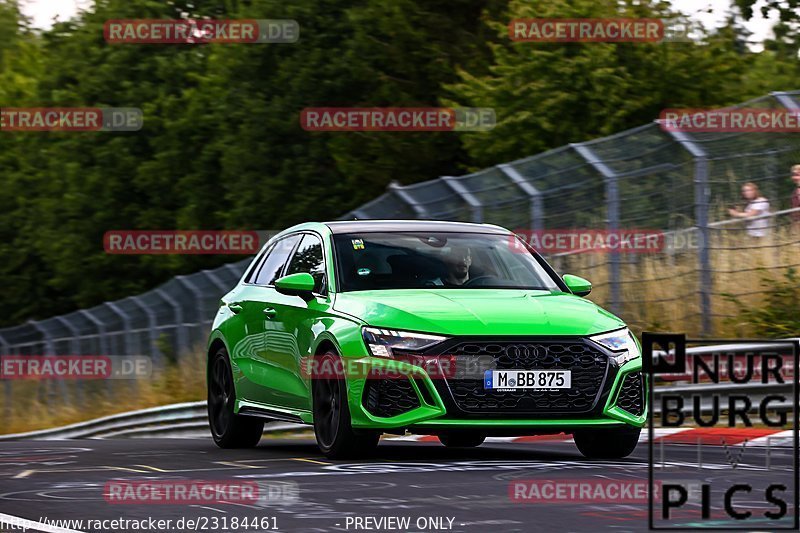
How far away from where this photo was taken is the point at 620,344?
1080cm

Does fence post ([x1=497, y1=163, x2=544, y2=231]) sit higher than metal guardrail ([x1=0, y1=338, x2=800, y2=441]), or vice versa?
fence post ([x1=497, y1=163, x2=544, y2=231])

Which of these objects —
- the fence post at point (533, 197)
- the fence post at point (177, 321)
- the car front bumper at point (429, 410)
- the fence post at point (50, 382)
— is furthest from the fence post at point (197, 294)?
the car front bumper at point (429, 410)

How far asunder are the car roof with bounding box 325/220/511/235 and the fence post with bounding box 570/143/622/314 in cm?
510

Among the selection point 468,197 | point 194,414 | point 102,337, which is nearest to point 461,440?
point 468,197

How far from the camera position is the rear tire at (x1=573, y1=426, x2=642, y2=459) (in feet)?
36.4

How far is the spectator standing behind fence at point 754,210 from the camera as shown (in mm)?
16406

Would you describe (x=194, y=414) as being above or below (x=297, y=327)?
below

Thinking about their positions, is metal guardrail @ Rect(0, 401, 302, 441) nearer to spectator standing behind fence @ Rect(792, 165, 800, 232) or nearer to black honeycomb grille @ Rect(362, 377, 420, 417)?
spectator standing behind fence @ Rect(792, 165, 800, 232)

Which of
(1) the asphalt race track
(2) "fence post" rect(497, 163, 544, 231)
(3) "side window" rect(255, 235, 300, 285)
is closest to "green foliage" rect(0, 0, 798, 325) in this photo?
(2) "fence post" rect(497, 163, 544, 231)

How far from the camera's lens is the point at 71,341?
3503 cm

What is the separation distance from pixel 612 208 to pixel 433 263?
6.17 meters

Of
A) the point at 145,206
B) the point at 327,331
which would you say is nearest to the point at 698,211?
the point at 327,331

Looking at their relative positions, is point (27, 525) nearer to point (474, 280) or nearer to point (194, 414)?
point (474, 280)

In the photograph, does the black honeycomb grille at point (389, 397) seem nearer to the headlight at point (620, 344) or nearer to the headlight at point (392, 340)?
the headlight at point (392, 340)
